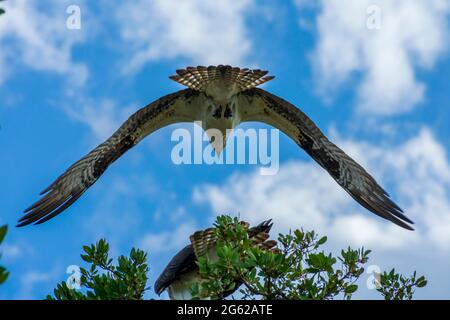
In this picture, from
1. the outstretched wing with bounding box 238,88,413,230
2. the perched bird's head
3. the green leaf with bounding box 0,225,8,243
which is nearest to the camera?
Answer: the green leaf with bounding box 0,225,8,243

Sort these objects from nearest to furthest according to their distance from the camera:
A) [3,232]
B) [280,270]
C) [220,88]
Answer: [3,232], [280,270], [220,88]

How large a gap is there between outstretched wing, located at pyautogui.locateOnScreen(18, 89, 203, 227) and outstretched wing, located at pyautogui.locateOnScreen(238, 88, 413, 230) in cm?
81

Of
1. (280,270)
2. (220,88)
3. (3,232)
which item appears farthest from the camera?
(220,88)

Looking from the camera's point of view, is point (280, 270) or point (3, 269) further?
point (280, 270)

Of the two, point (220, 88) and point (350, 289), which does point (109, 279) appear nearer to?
point (350, 289)

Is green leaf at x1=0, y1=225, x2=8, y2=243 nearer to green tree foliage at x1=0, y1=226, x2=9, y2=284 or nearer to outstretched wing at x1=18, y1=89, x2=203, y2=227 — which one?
green tree foliage at x1=0, y1=226, x2=9, y2=284

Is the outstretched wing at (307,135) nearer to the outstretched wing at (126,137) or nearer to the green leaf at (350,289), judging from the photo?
the outstretched wing at (126,137)

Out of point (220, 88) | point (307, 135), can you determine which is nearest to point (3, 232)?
point (220, 88)

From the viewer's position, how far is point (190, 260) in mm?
8000

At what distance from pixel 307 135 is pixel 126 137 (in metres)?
2.58

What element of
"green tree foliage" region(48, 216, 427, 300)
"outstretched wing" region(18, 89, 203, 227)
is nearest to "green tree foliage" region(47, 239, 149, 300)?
"green tree foliage" region(48, 216, 427, 300)

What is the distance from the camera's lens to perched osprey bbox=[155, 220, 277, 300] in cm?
747

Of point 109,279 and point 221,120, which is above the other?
point 221,120

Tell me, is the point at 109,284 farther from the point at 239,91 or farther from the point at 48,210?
the point at 239,91
